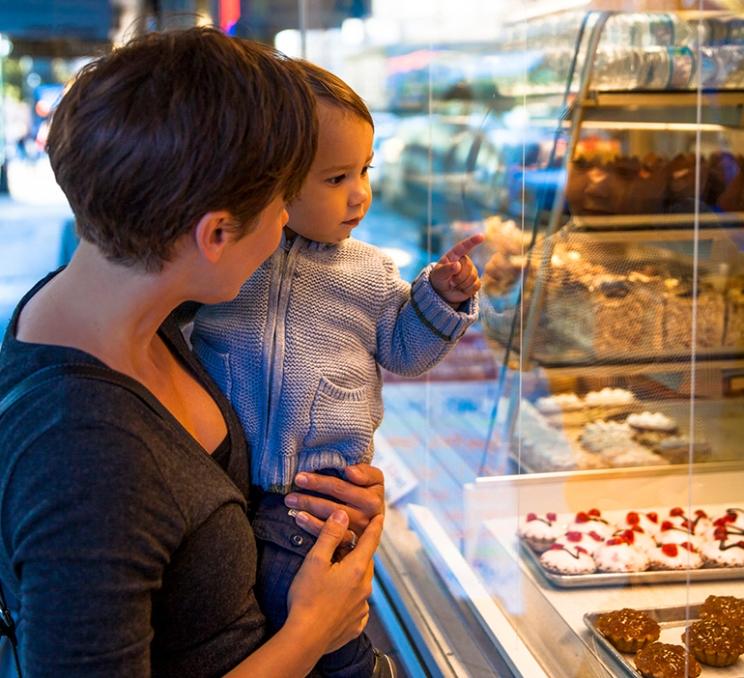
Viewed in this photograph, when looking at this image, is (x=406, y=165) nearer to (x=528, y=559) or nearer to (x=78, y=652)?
(x=528, y=559)

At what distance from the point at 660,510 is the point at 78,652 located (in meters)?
1.60

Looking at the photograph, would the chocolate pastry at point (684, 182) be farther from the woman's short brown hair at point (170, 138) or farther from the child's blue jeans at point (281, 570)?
the woman's short brown hair at point (170, 138)

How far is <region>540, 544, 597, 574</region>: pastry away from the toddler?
0.82m

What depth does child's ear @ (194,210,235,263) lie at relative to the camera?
0.99m

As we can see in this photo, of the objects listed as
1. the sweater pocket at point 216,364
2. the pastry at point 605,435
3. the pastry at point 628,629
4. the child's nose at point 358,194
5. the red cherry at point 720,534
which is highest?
the child's nose at point 358,194

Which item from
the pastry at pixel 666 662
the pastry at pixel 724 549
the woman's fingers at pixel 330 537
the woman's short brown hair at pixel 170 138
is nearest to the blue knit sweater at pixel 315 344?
the woman's fingers at pixel 330 537

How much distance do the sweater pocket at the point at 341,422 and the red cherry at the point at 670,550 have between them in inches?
35.1

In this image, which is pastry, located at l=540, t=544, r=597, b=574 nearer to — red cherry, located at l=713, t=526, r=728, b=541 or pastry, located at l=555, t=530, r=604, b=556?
pastry, located at l=555, t=530, r=604, b=556

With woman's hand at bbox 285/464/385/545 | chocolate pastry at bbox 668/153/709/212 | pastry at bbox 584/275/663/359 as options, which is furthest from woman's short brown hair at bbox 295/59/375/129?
pastry at bbox 584/275/663/359

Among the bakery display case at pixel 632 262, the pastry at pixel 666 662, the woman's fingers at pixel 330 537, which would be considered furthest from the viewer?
the bakery display case at pixel 632 262

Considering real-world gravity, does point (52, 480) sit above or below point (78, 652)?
above

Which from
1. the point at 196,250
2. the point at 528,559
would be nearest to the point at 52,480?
the point at 196,250

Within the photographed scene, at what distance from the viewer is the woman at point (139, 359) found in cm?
92

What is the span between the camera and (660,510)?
2238 mm
